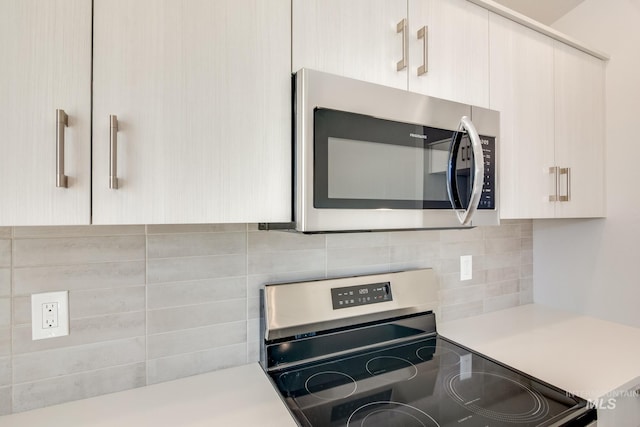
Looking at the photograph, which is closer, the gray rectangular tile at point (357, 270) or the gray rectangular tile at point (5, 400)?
the gray rectangular tile at point (5, 400)

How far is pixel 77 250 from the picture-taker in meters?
0.87

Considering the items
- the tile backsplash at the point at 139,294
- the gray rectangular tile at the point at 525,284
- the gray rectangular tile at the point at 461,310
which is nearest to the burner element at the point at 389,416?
the tile backsplash at the point at 139,294

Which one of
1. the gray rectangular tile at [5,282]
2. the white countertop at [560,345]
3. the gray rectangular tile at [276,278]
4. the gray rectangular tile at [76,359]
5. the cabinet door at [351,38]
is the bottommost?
the white countertop at [560,345]

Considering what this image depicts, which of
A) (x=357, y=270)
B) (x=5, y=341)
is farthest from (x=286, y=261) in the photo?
(x=5, y=341)

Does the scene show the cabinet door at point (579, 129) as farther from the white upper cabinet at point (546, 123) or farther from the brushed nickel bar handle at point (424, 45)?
the brushed nickel bar handle at point (424, 45)

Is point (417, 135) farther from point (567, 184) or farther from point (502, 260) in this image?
point (502, 260)

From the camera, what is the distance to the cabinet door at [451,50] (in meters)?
1.00

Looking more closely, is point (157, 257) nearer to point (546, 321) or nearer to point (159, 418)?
point (159, 418)

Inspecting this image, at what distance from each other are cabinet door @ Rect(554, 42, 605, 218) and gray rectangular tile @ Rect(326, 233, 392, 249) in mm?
729

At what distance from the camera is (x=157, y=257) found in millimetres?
956

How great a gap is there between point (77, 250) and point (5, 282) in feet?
0.52

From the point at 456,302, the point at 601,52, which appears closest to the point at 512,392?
the point at 456,302

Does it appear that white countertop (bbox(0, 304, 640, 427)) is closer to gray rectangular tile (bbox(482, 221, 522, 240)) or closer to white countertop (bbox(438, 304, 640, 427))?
white countertop (bbox(438, 304, 640, 427))

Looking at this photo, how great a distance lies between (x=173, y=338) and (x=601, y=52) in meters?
2.08
